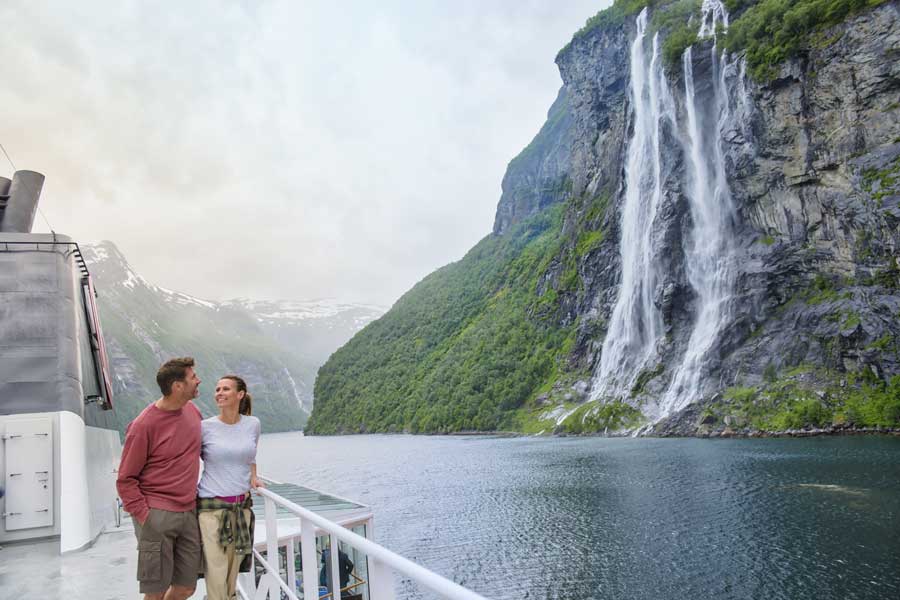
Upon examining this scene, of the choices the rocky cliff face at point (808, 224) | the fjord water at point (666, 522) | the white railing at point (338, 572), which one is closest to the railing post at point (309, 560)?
the white railing at point (338, 572)

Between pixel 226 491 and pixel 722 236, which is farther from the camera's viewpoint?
pixel 722 236

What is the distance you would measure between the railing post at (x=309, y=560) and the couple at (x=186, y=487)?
1.26 m

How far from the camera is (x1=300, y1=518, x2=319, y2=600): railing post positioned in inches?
166

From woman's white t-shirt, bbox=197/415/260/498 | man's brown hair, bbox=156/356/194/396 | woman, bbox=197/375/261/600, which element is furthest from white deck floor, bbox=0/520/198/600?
man's brown hair, bbox=156/356/194/396

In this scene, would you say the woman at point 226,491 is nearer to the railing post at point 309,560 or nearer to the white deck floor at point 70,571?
the railing post at point 309,560

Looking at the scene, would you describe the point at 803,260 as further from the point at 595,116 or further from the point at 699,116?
the point at 595,116

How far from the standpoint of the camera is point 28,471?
32.6ft

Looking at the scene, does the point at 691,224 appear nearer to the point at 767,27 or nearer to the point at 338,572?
the point at 767,27

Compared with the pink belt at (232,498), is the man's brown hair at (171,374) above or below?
above

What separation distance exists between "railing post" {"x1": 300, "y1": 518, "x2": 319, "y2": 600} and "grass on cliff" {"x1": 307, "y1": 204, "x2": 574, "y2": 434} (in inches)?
3272

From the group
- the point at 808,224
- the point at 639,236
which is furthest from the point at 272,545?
the point at 639,236

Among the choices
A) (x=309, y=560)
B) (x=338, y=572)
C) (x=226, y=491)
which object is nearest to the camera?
(x=338, y=572)

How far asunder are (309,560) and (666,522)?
20.9 m

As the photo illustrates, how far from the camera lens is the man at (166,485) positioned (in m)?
4.73
